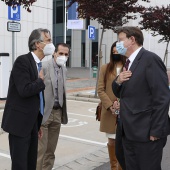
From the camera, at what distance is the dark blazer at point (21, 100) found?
3.20 metres

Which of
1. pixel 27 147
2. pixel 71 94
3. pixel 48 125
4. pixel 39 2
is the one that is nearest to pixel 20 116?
pixel 27 147

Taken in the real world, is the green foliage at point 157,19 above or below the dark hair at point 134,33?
above

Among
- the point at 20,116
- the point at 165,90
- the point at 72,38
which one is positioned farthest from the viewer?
the point at 72,38

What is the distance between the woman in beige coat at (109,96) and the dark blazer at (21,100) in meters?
1.34

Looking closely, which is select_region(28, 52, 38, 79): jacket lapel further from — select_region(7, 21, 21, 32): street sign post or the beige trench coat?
select_region(7, 21, 21, 32): street sign post

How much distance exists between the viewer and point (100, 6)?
39.3 feet

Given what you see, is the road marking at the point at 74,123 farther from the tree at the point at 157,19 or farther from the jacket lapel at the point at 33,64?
the tree at the point at 157,19

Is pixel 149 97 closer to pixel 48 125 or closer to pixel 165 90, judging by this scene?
pixel 165 90

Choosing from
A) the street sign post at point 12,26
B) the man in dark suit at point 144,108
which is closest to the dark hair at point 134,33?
the man in dark suit at point 144,108

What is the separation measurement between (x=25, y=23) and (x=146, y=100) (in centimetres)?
1388

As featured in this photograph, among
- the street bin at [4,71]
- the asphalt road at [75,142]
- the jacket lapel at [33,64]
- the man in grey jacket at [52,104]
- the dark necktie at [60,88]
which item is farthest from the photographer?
the street bin at [4,71]

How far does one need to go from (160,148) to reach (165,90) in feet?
1.75

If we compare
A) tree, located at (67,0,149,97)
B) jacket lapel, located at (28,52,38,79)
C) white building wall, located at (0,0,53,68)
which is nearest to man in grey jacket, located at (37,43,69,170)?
jacket lapel, located at (28,52,38,79)

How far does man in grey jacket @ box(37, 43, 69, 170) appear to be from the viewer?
4176 mm
